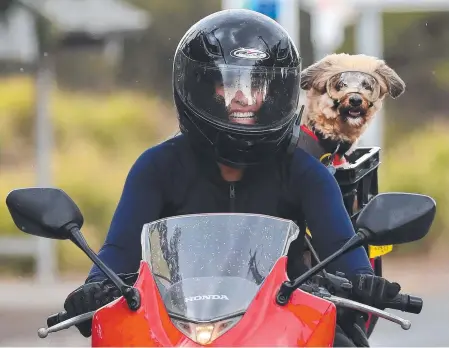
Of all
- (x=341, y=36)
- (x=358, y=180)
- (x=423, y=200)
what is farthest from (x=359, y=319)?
(x=341, y=36)

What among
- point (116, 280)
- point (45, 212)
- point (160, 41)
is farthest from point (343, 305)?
point (160, 41)

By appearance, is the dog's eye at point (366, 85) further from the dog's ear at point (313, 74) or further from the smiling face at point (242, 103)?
the smiling face at point (242, 103)

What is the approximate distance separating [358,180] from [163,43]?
17278 mm

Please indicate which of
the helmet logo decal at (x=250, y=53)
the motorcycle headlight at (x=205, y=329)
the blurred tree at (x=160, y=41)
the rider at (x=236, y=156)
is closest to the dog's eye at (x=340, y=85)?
the rider at (x=236, y=156)

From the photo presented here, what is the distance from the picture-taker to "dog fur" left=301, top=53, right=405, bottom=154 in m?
6.87

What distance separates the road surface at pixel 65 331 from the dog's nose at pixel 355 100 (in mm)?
3226

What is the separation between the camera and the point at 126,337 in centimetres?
361

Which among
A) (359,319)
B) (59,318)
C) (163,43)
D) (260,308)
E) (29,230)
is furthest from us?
(163,43)

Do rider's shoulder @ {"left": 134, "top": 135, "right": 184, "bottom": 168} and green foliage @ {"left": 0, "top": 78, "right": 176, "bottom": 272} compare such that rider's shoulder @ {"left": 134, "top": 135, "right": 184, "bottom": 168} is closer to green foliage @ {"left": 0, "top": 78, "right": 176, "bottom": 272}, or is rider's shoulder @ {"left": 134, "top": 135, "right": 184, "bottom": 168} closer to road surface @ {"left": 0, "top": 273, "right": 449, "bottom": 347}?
road surface @ {"left": 0, "top": 273, "right": 449, "bottom": 347}

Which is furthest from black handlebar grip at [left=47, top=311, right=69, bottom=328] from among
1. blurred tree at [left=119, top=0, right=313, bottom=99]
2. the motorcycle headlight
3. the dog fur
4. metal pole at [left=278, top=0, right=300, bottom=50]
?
blurred tree at [left=119, top=0, right=313, bottom=99]

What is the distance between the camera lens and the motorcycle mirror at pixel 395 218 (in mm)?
3732

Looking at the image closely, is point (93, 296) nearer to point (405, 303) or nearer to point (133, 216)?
point (133, 216)

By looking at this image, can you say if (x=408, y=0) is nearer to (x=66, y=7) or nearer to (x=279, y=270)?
(x=66, y=7)

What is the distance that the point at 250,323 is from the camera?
139 inches
